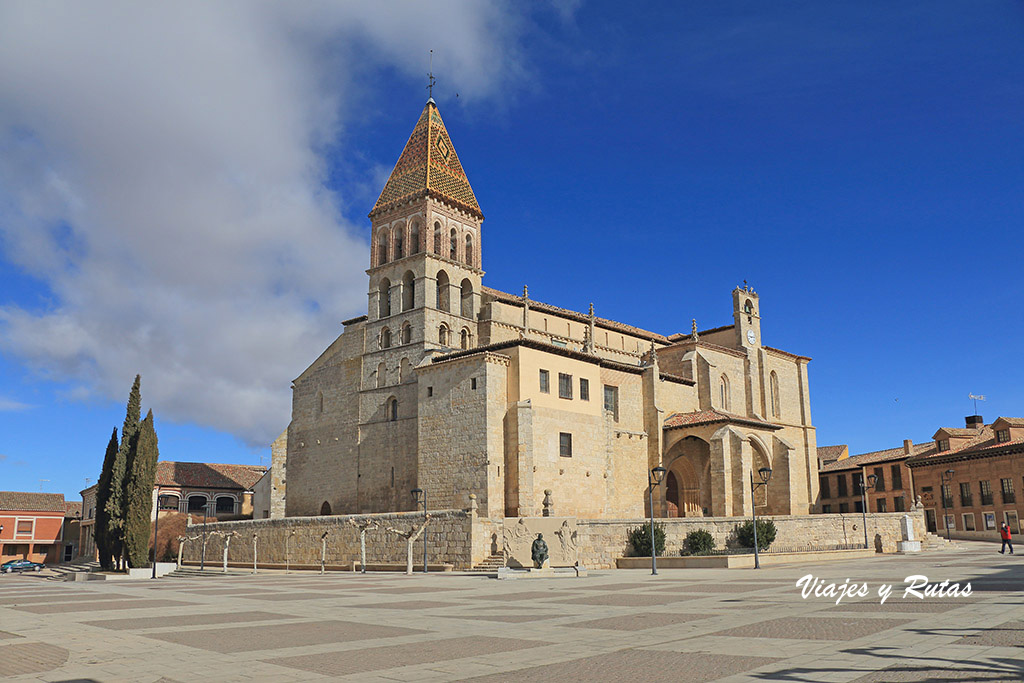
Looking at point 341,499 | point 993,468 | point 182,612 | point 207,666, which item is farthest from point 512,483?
point 993,468

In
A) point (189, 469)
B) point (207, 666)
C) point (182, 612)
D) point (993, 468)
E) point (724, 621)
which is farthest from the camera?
point (189, 469)

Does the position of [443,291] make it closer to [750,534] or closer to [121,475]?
[121,475]

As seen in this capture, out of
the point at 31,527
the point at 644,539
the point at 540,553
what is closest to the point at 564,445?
the point at 644,539

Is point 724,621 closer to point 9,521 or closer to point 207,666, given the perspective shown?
point 207,666

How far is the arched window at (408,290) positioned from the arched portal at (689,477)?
17065 millimetres

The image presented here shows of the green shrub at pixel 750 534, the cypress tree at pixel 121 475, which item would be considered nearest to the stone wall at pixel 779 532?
the green shrub at pixel 750 534

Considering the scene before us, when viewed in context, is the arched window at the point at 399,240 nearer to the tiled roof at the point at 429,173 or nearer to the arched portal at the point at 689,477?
the tiled roof at the point at 429,173

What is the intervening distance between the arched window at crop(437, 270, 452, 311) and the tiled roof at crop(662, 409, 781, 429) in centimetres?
1426

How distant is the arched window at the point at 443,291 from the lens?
149 ft

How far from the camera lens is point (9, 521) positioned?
72188mm

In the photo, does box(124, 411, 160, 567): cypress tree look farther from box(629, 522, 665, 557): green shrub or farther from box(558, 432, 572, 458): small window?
box(629, 522, 665, 557): green shrub

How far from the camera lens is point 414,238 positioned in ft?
152

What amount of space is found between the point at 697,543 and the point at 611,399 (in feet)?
35.6

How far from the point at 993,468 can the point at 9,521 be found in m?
80.6
